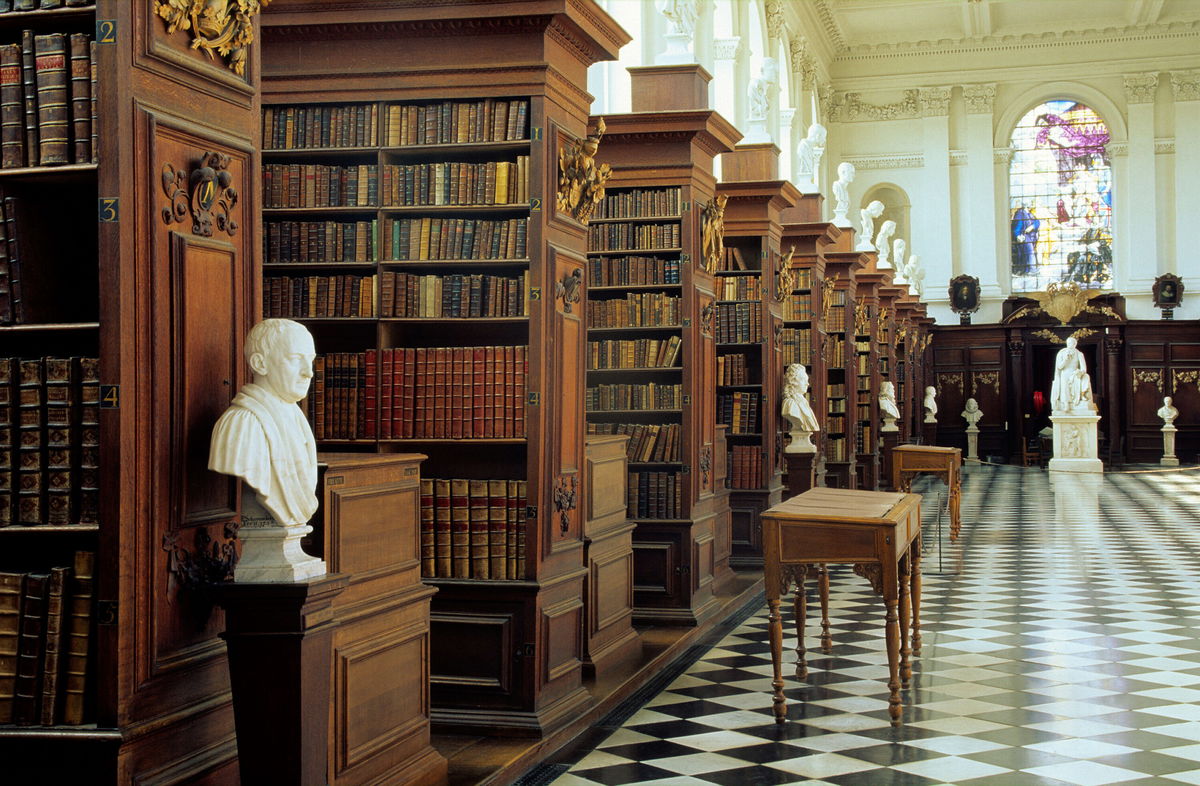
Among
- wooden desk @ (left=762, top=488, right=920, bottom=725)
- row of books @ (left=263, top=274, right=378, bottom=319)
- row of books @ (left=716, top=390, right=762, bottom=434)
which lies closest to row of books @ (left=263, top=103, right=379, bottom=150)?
row of books @ (left=263, top=274, right=378, bottom=319)

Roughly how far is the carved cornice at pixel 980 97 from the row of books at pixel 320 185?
83.9 feet

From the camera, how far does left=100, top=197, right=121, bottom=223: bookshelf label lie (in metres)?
3.18

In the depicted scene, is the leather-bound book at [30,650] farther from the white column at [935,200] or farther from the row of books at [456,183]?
the white column at [935,200]

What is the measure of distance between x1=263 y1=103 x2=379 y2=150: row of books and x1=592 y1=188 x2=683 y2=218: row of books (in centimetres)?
254

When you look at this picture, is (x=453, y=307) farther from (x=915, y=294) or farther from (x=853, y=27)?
(x=853, y=27)

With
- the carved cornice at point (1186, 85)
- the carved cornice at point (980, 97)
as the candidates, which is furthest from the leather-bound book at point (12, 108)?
the carved cornice at point (1186, 85)

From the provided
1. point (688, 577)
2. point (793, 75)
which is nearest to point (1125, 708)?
point (688, 577)

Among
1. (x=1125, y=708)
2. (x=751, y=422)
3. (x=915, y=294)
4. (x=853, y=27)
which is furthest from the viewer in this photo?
(x=853, y=27)

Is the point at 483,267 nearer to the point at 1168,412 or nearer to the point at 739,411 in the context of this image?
the point at 739,411

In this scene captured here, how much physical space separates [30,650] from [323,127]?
2.96 metres

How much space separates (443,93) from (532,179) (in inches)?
21.2

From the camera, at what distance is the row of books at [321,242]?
5555 millimetres

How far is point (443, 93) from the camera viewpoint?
541 centimetres

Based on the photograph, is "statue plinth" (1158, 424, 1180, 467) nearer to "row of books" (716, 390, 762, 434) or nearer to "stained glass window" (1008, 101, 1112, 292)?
"stained glass window" (1008, 101, 1112, 292)
